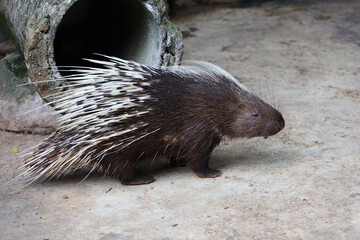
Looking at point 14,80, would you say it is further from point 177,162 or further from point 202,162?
point 202,162

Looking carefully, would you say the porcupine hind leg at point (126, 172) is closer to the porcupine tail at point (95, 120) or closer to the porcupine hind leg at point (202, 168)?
the porcupine tail at point (95, 120)

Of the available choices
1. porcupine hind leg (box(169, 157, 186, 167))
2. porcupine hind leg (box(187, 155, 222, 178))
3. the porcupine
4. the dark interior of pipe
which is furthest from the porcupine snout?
the dark interior of pipe

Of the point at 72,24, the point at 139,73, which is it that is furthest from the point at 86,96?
the point at 72,24

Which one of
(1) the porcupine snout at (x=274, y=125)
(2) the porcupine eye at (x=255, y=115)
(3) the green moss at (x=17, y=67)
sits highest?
(3) the green moss at (x=17, y=67)

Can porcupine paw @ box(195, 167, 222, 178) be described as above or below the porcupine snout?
below

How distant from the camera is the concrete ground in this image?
3174 mm

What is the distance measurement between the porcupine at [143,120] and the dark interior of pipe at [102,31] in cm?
90

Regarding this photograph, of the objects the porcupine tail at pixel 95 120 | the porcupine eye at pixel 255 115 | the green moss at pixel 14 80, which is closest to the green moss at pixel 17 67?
the green moss at pixel 14 80

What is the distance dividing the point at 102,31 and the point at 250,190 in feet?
9.32

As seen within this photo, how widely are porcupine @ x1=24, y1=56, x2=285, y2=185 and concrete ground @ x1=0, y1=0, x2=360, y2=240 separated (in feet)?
0.63

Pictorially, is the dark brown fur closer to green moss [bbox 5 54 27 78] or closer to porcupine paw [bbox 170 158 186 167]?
porcupine paw [bbox 170 158 186 167]

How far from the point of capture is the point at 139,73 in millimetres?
3758

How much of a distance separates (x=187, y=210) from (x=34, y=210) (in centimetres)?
100

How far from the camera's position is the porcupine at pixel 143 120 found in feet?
11.7
